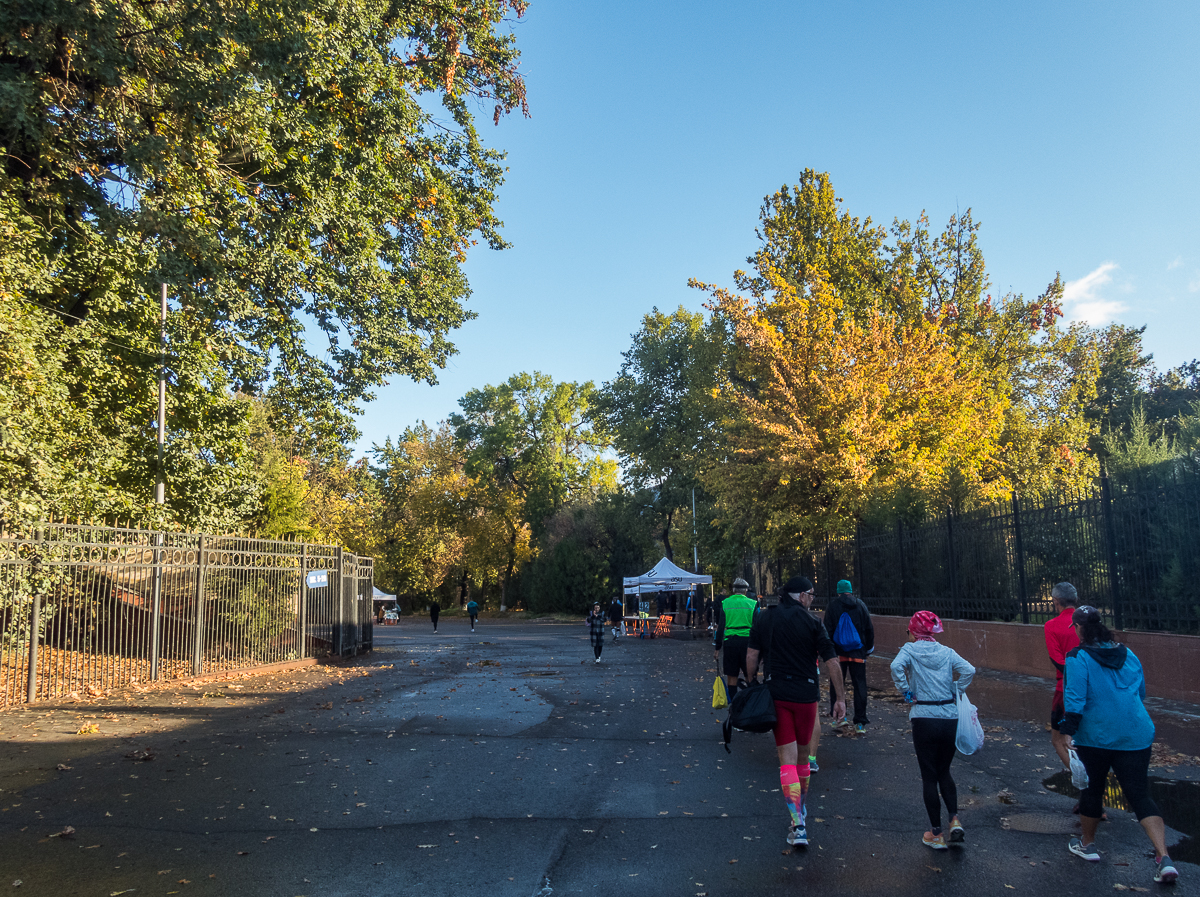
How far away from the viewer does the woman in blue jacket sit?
184 inches

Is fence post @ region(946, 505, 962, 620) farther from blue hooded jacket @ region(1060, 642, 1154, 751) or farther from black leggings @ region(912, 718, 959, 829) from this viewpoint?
blue hooded jacket @ region(1060, 642, 1154, 751)

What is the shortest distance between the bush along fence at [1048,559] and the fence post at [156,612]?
14433 mm

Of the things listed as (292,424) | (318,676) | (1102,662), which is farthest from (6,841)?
(292,424)

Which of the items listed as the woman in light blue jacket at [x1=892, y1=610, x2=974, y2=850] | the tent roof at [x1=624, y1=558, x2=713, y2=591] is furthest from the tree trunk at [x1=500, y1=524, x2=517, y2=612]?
the woman in light blue jacket at [x1=892, y1=610, x2=974, y2=850]

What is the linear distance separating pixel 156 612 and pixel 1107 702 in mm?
13481

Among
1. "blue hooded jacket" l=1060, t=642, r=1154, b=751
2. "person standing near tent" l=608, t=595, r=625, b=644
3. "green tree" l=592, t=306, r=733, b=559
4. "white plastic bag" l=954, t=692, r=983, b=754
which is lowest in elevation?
→ "person standing near tent" l=608, t=595, r=625, b=644

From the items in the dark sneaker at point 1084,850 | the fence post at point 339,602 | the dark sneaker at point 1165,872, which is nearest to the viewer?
the dark sneaker at point 1165,872

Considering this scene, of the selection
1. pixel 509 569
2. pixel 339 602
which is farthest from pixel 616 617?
pixel 509 569

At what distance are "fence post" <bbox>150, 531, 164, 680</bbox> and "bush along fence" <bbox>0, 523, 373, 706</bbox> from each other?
0.02 m

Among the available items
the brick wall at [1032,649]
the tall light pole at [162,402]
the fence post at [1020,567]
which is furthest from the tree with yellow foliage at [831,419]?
the tall light pole at [162,402]

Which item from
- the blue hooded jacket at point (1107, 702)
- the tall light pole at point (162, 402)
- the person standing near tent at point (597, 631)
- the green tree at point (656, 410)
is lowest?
the person standing near tent at point (597, 631)

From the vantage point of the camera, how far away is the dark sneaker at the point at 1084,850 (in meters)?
4.90

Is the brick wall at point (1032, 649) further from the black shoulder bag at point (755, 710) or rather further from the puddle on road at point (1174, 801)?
the black shoulder bag at point (755, 710)

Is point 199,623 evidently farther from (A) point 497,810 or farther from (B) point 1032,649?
(B) point 1032,649
